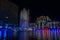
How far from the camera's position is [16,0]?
122 cm

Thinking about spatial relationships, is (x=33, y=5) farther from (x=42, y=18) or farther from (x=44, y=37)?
(x=44, y=37)

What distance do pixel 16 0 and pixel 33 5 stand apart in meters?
0.19

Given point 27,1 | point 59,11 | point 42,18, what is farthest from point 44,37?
point 27,1

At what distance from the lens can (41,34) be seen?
3.80 ft

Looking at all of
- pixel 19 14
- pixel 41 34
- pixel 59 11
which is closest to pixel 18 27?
pixel 19 14

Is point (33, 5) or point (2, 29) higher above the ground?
point (33, 5)

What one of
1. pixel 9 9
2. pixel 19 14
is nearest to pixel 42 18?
pixel 19 14

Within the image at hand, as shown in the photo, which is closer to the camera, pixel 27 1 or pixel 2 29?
pixel 2 29

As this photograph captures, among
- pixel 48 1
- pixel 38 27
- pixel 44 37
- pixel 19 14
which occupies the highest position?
pixel 48 1

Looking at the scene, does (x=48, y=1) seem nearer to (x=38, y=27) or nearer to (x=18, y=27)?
(x=38, y=27)

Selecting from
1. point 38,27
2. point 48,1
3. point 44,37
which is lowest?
point 44,37

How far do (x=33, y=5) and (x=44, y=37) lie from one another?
0.35 meters

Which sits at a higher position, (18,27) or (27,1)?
(27,1)

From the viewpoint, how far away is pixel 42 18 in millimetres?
1182
